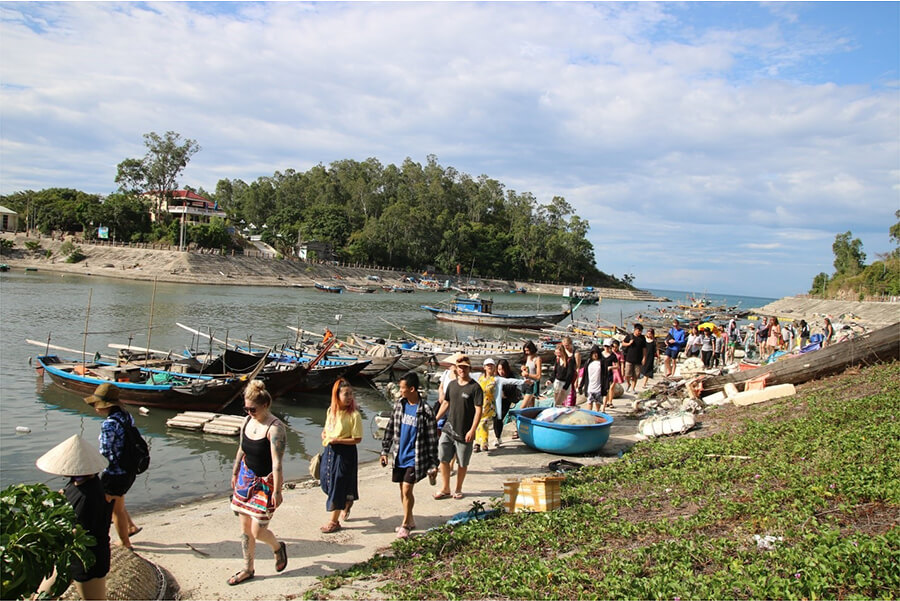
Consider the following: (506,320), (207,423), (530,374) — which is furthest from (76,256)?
(530,374)

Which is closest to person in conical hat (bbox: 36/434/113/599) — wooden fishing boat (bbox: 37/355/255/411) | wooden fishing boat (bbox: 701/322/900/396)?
wooden fishing boat (bbox: 37/355/255/411)

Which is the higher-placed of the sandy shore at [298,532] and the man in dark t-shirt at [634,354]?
the man in dark t-shirt at [634,354]

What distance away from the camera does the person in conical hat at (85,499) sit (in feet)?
14.6

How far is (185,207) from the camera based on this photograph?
299 feet

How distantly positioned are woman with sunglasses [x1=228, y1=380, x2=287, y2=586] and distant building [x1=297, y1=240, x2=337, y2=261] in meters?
95.3

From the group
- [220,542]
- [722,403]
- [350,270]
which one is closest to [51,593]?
[220,542]

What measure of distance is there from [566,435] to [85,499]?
24.0 ft

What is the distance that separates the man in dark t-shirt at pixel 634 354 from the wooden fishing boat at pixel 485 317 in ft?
98.6

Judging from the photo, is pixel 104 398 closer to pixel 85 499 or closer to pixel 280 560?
pixel 85 499

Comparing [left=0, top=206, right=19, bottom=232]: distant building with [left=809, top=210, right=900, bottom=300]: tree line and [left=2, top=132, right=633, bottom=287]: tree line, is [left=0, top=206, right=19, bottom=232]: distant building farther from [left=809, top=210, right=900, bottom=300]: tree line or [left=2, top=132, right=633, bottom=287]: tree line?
[left=809, top=210, right=900, bottom=300]: tree line

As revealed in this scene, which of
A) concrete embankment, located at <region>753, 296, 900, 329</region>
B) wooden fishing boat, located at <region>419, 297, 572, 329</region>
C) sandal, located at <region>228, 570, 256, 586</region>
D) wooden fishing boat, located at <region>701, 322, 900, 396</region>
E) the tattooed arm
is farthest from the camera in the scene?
wooden fishing boat, located at <region>419, 297, 572, 329</region>

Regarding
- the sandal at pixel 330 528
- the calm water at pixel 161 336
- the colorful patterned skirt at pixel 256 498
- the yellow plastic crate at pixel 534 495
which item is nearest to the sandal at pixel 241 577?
the colorful patterned skirt at pixel 256 498

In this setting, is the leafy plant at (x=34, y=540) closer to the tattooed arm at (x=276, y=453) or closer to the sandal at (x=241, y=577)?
the tattooed arm at (x=276, y=453)

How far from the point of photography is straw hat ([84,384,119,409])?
19.0 ft
